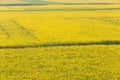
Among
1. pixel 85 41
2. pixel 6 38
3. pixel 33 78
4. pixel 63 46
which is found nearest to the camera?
pixel 33 78

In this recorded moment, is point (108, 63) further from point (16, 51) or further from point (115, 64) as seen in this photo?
point (16, 51)

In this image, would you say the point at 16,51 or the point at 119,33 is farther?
the point at 119,33

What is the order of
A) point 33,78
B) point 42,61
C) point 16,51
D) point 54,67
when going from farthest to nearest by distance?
point 16,51, point 42,61, point 54,67, point 33,78

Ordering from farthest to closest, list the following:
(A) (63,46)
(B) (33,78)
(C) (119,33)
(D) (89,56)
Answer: (C) (119,33), (A) (63,46), (D) (89,56), (B) (33,78)

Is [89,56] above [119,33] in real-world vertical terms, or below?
above

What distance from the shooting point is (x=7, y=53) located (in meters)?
18.7

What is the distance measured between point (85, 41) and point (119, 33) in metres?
4.77

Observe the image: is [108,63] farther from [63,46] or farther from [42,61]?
[63,46]

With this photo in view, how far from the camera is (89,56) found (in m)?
17.6

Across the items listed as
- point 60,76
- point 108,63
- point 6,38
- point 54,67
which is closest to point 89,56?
point 108,63

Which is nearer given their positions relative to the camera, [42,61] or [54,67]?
[54,67]

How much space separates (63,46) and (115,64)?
5425mm

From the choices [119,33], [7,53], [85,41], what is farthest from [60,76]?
[119,33]

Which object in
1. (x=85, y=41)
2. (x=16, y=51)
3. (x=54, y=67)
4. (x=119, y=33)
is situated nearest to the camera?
(x=54, y=67)
